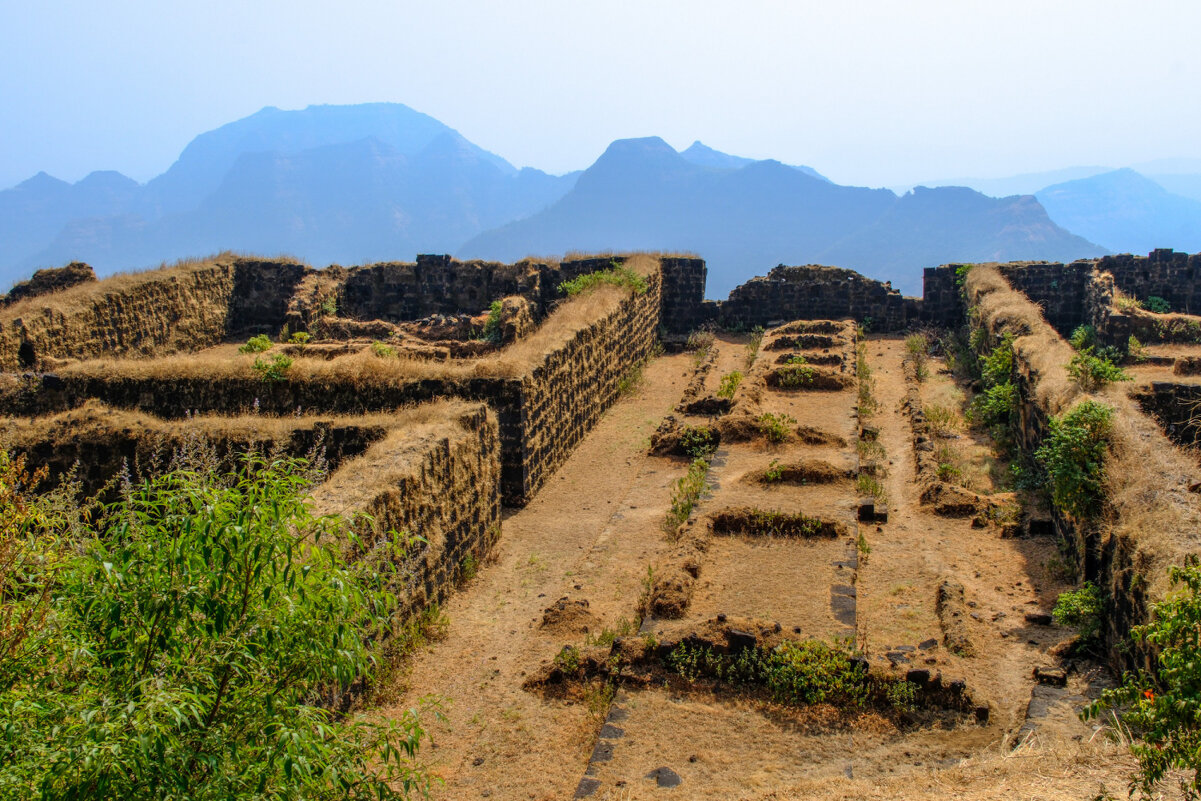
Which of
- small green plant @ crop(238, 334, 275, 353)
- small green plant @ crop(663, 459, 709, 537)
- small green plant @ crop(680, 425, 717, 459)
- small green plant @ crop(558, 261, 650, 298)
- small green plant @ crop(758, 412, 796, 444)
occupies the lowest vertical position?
small green plant @ crop(663, 459, 709, 537)

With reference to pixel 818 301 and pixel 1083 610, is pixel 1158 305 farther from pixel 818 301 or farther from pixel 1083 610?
pixel 1083 610

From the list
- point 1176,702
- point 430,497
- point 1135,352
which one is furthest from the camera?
point 1135,352

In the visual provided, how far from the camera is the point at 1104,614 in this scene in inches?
269

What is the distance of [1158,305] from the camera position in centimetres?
2119

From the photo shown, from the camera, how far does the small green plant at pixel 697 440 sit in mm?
12445

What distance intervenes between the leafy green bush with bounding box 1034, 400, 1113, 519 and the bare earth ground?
0.85 m

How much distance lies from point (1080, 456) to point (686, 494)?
4.19 metres

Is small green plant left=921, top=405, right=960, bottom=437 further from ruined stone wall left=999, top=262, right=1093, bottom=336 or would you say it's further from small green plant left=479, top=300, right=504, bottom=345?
small green plant left=479, top=300, right=504, bottom=345

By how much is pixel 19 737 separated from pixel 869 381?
15.0m

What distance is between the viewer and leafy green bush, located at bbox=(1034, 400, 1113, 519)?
773 centimetres

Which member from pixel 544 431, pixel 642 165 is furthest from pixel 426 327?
pixel 642 165

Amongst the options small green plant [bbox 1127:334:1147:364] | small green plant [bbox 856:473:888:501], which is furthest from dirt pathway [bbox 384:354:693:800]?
small green plant [bbox 1127:334:1147:364]

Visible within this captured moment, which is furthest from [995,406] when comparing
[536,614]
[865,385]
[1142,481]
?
[536,614]

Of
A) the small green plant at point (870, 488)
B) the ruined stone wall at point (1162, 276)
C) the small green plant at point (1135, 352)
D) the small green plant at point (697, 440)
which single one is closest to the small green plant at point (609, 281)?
the small green plant at point (697, 440)
